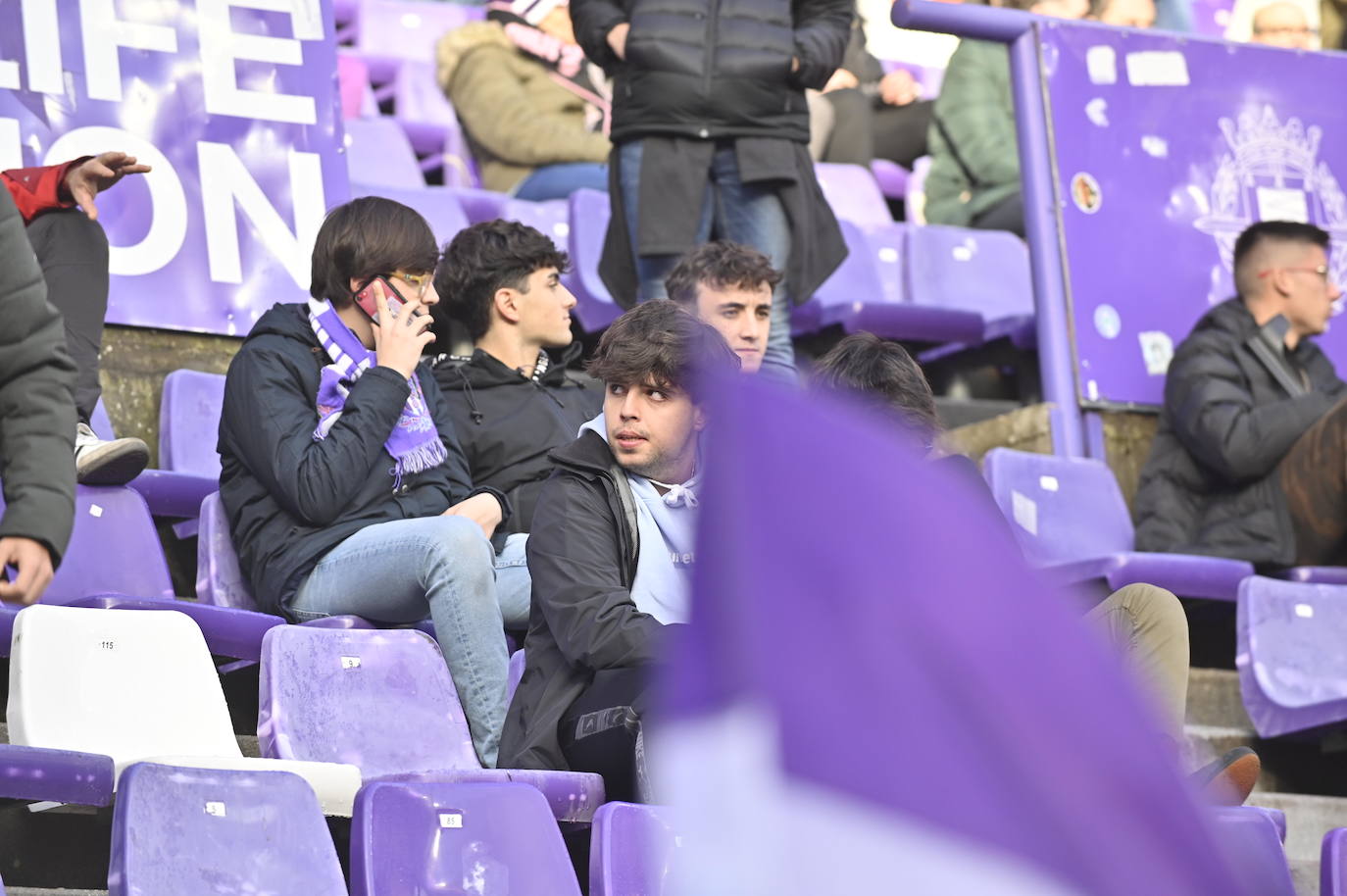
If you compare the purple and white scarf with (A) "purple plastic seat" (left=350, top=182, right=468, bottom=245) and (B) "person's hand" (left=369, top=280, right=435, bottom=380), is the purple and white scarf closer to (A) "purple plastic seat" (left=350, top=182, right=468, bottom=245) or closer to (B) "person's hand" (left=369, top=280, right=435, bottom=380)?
(B) "person's hand" (left=369, top=280, right=435, bottom=380)

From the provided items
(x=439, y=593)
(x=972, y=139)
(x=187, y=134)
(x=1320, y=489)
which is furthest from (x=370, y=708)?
(x=972, y=139)

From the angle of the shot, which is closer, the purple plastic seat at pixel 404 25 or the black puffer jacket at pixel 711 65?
the black puffer jacket at pixel 711 65

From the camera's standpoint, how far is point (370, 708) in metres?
3.20

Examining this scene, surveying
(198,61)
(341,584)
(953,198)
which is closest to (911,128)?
(953,198)

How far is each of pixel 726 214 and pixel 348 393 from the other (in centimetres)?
151

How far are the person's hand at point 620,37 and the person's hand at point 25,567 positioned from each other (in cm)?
307

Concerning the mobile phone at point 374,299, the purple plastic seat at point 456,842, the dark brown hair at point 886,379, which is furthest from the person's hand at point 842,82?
the purple plastic seat at point 456,842

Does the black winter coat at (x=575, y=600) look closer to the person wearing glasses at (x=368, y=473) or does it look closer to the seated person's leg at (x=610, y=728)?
the seated person's leg at (x=610, y=728)

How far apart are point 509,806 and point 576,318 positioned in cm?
Result: 330

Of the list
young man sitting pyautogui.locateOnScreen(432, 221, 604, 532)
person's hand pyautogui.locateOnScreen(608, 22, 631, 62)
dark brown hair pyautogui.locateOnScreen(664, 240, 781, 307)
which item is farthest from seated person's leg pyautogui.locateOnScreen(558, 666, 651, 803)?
person's hand pyautogui.locateOnScreen(608, 22, 631, 62)

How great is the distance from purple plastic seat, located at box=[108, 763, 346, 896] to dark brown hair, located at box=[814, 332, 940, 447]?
3.72 ft

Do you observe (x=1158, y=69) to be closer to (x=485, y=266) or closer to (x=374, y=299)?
(x=485, y=266)

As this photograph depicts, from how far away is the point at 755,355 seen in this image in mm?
4293

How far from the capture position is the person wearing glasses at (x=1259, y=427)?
4.91m
